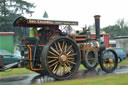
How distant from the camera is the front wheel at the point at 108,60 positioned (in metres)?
9.09

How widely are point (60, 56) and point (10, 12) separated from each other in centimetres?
3191

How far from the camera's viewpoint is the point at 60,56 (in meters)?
7.12

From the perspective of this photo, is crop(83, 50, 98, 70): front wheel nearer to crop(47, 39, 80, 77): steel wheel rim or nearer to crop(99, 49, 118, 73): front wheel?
crop(99, 49, 118, 73): front wheel

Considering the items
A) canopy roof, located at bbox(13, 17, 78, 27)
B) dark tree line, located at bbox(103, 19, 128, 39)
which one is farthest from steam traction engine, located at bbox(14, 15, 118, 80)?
dark tree line, located at bbox(103, 19, 128, 39)

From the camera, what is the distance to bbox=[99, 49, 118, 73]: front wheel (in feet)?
29.8

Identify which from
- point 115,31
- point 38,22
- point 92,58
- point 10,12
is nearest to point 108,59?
point 92,58

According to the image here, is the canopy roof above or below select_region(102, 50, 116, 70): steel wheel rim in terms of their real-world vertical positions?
above

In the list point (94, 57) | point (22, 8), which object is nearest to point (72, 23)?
point (94, 57)

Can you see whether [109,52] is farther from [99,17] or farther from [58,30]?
[58,30]

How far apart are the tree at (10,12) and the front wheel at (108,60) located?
25.6 metres

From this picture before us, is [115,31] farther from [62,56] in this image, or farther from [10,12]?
[62,56]

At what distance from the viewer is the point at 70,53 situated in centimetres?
761

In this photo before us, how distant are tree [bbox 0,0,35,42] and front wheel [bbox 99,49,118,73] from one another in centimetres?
2560

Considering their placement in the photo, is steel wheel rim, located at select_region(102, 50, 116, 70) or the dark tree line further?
the dark tree line
